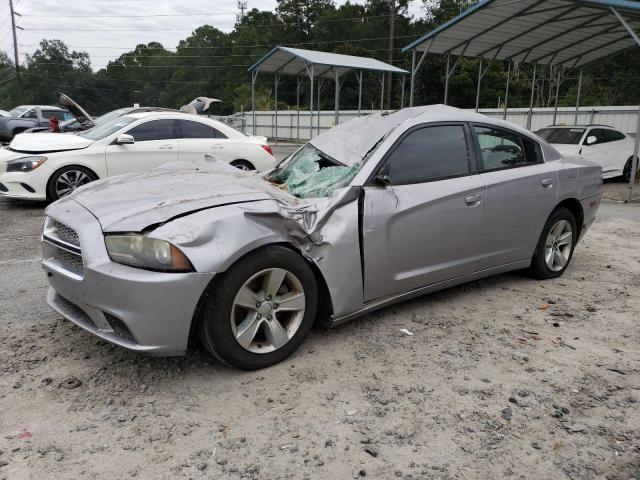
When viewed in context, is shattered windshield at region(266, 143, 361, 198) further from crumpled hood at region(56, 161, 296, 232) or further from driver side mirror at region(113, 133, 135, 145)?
driver side mirror at region(113, 133, 135, 145)

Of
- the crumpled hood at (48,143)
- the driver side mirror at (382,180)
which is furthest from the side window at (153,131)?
the driver side mirror at (382,180)

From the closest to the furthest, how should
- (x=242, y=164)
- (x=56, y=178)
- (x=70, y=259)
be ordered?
(x=70, y=259) < (x=56, y=178) < (x=242, y=164)

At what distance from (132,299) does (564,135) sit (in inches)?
481

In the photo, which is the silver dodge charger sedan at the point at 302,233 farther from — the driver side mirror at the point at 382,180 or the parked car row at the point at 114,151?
the parked car row at the point at 114,151

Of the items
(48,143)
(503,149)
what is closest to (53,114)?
(48,143)

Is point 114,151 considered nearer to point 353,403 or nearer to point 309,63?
point 353,403

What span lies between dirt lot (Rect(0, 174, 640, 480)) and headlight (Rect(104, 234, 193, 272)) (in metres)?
0.73

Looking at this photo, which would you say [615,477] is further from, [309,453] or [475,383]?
[309,453]

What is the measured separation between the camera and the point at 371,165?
3.63m

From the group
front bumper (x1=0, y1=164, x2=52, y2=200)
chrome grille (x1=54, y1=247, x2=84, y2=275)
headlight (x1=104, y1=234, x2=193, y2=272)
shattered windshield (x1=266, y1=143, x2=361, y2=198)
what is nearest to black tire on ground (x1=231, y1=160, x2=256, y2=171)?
front bumper (x1=0, y1=164, x2=52, y2=200)

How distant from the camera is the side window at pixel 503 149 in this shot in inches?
168

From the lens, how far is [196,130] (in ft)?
28.9

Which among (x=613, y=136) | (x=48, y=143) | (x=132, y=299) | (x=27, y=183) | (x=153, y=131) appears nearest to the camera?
(x=132, y=299)

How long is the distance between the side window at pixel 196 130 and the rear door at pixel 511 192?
18.8ft
